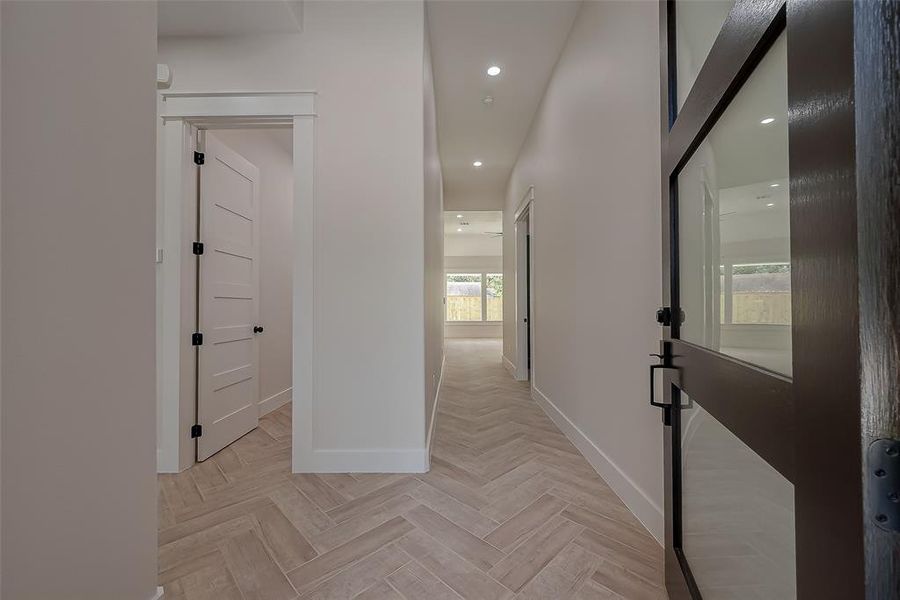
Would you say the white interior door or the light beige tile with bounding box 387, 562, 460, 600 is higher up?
the white interior door

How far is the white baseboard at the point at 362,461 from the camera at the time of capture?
2.25 metres

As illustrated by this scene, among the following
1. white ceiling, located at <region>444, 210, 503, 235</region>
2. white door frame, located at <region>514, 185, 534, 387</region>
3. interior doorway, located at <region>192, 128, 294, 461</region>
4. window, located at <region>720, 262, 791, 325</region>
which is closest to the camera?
window, located at <region>720, 262, 791, 325</region>

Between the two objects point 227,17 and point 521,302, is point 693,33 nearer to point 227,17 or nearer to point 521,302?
point 227,17

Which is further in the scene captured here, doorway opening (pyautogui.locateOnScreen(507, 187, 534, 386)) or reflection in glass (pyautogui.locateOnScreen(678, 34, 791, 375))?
doorway opening (pyautogui.locateOnScreen(507, 187, 534, 386))

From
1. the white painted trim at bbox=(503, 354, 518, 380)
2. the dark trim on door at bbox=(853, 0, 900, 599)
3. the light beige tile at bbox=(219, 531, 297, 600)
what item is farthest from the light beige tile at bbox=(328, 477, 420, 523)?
the white painted trim at bbox=(503, 354, 518, 380)

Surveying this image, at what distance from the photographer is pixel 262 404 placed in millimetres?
3463

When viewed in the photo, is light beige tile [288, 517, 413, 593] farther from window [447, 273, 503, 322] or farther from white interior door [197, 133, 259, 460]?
window [447, 273, 503, 322]

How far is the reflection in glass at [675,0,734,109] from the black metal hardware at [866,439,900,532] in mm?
959

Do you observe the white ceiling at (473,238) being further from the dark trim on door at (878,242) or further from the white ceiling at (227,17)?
the dark trim on door at (878,242)

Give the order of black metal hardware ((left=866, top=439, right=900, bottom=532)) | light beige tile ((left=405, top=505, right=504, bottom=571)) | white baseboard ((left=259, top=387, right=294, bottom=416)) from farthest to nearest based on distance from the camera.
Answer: white baseboard ((left=259, top=387, right=294, bottom=416)) < light beige tile ((left=405, top=505, right=504, bottom=571)) < black metal hardware ((left=866, top=439, right=900, bottom=532))

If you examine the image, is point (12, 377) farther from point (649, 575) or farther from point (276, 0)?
point (276, 0)

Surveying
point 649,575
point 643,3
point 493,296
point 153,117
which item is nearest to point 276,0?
point 153,117

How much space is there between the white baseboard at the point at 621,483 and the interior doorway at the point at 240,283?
2.34 meters

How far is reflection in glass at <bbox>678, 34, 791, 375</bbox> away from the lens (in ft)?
1.99
